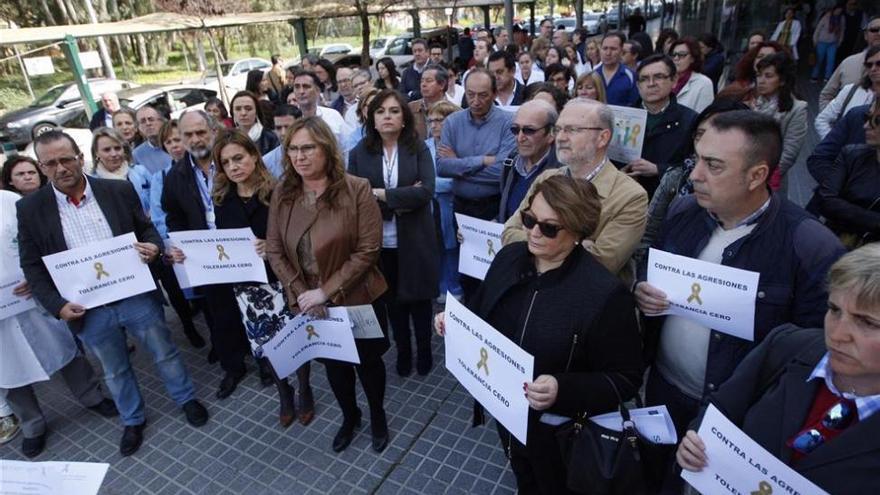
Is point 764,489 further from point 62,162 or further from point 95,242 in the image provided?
point 62,162

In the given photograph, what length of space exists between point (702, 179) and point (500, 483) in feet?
6.76

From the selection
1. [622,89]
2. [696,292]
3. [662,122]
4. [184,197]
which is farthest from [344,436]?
[622,89]

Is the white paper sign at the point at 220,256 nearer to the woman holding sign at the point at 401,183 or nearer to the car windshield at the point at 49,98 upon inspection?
the woman holding sign at the point at 401,183

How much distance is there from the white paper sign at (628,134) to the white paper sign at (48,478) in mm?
3431

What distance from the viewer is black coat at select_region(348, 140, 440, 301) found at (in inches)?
142

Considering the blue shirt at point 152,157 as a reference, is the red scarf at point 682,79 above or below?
above

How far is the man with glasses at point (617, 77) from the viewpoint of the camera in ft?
18.8

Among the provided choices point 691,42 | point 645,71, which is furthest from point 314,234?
→ point 691,42

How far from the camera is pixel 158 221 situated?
3.94 meters

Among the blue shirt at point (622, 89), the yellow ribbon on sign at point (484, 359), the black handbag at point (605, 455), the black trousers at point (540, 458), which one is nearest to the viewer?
the black handbag at point (605, 455)

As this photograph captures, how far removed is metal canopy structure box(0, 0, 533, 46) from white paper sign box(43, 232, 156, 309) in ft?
35.1

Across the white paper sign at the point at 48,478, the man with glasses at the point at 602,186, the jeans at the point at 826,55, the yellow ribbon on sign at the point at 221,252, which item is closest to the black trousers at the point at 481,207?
the man with glasses at the point at 602,186

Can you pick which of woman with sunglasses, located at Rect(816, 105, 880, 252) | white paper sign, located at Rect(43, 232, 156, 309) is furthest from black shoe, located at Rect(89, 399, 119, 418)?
woman with sunglasses, located at Rect(816, 105, 880, 252)

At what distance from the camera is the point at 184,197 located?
3.56 metres
